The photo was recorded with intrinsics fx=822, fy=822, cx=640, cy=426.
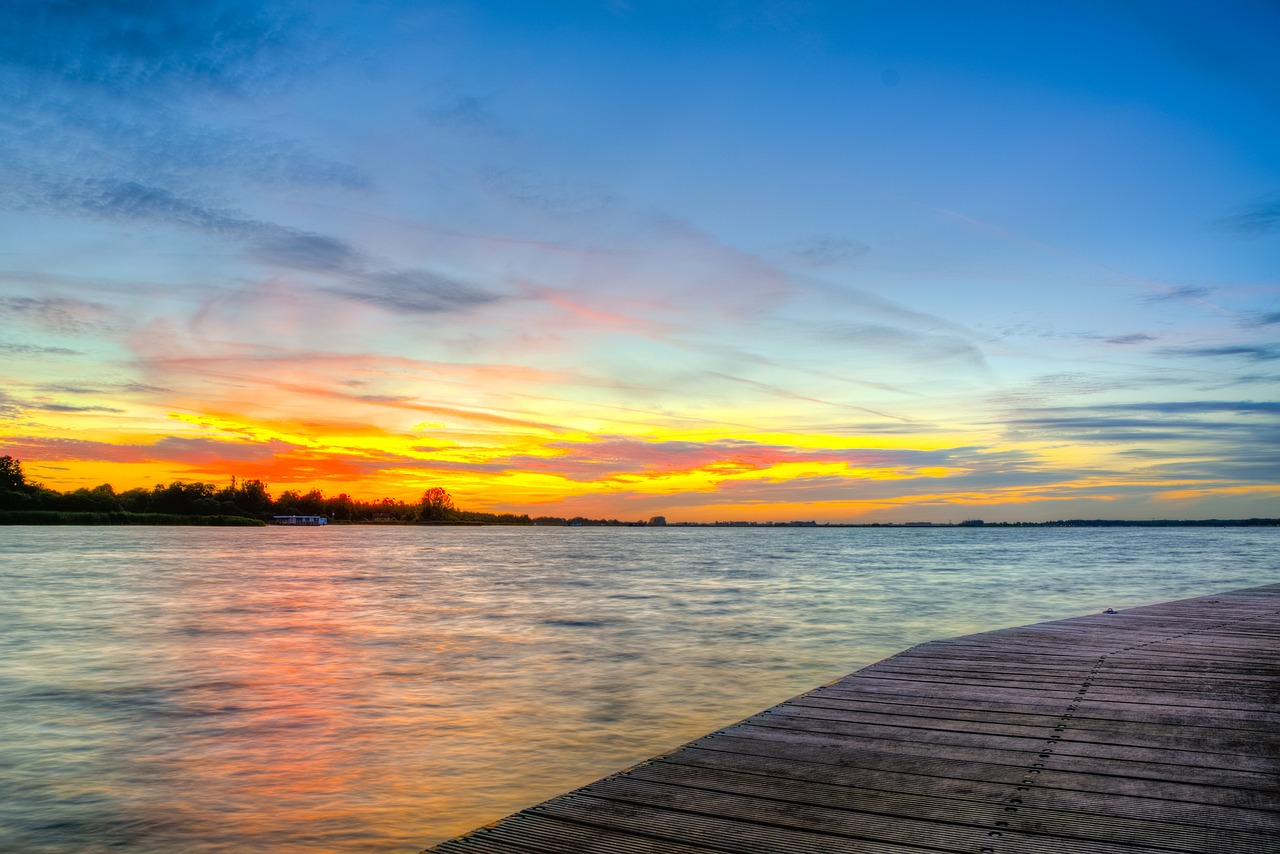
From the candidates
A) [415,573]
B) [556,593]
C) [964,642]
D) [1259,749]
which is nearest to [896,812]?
[1259,749]

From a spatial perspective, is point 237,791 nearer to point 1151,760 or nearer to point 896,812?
point 896,812

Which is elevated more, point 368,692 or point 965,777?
point 965,777

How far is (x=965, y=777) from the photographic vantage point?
505cm

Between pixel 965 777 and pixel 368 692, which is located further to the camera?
pixel 368 692

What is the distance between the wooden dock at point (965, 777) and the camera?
4.05 meters

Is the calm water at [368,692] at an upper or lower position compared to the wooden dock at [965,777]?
lower

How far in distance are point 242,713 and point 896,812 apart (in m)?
10.1

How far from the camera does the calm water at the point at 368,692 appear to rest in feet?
24.7

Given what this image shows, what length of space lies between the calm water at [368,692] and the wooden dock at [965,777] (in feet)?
9.72

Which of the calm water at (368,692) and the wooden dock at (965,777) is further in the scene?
the calm water at (368,692)

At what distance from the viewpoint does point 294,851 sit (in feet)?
21.4

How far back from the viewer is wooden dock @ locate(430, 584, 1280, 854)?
4.05 m

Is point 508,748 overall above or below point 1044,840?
below

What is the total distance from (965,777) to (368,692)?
1034 cm
